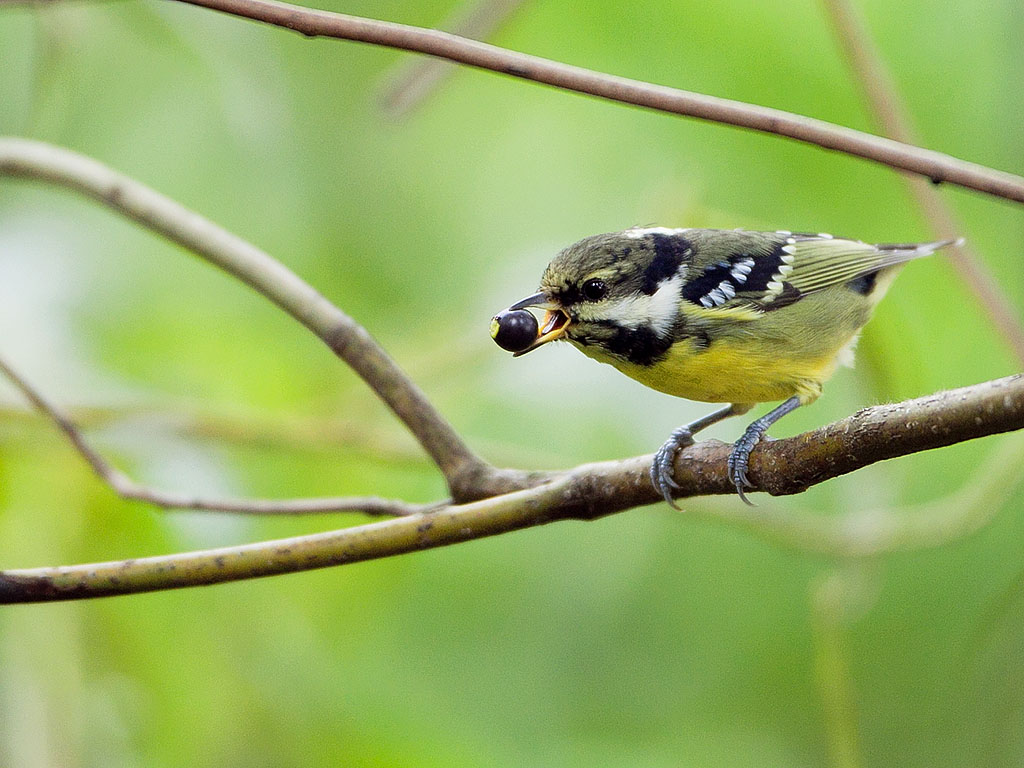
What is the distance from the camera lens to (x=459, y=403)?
3.57 meters

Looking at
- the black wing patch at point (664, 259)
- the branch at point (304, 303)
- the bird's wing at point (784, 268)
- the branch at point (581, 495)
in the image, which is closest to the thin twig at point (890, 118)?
the bird's wing at point (784, 268)

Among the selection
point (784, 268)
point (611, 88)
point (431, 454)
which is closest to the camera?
point (611, 88)

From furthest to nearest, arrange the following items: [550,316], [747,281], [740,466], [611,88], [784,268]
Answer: [784,268]
[747,281]
[550,316]
[740,466]
[611,88]

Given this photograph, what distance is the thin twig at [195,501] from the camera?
1.74 metres

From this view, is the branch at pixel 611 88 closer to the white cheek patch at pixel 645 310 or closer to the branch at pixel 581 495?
the branch at pixel 581 495

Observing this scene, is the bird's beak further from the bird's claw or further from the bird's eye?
the bird's claw

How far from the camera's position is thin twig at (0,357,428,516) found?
1739 millimetres

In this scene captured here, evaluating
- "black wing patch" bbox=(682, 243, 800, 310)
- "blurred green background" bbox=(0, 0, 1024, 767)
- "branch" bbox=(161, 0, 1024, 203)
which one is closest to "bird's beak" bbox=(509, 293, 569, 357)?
"black wing patch" bbox=(682, 243, 800, 310)

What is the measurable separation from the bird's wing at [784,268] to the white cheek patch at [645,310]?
1.8 inches

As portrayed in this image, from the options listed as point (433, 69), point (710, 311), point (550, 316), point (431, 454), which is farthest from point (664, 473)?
point (433, 69)

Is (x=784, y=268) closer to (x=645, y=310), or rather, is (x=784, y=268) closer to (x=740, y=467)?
(x=645, y=310)

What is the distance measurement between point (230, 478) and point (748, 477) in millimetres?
1470

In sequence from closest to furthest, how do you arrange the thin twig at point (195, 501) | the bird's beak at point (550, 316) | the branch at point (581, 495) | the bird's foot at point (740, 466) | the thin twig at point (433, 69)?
the branch at point (581, 495) < the bird's foot at point (740, 466) < the thin twig at point (195, 501) < the bird's beak at point (550, 316) < the thin twig at point (433, 69)

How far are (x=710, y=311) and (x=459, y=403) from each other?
4.76ft
